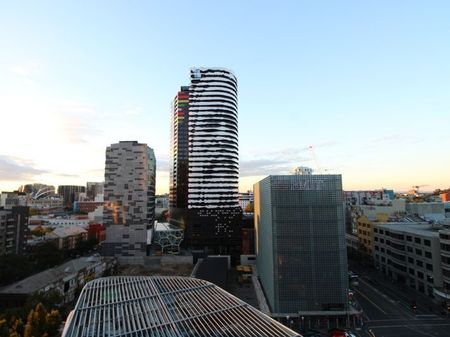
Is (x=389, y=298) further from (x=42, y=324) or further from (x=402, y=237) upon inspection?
(x=42, y=324)

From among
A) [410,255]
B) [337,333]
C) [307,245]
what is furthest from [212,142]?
[337,333]

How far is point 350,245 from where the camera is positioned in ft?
453

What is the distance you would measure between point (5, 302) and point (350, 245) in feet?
385

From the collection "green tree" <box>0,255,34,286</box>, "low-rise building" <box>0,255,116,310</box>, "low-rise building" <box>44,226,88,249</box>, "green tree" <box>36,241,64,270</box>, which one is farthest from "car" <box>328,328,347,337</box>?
"low-rise building" <box>44,226,88,249</box>

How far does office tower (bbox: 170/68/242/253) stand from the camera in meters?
136

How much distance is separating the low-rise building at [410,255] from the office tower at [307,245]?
3275 centimetres

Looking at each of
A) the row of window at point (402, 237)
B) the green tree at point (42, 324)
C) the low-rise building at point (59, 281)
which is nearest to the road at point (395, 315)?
the row of window at point (402, 237)

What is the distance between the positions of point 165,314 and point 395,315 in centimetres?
5498

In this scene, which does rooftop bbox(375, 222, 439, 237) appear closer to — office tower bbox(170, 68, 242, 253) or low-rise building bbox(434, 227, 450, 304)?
low-rise building bbox(434, 227, 450, 304)

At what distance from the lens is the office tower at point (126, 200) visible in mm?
119188

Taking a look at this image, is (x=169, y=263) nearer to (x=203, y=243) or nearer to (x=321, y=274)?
(x=203, y=243)

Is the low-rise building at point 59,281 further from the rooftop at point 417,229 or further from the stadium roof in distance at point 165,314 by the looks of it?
the rooftop at point 417,229

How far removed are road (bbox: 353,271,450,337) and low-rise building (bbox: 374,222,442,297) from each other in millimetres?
5081

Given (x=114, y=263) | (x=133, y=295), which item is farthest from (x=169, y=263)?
(x=133, y=295)
